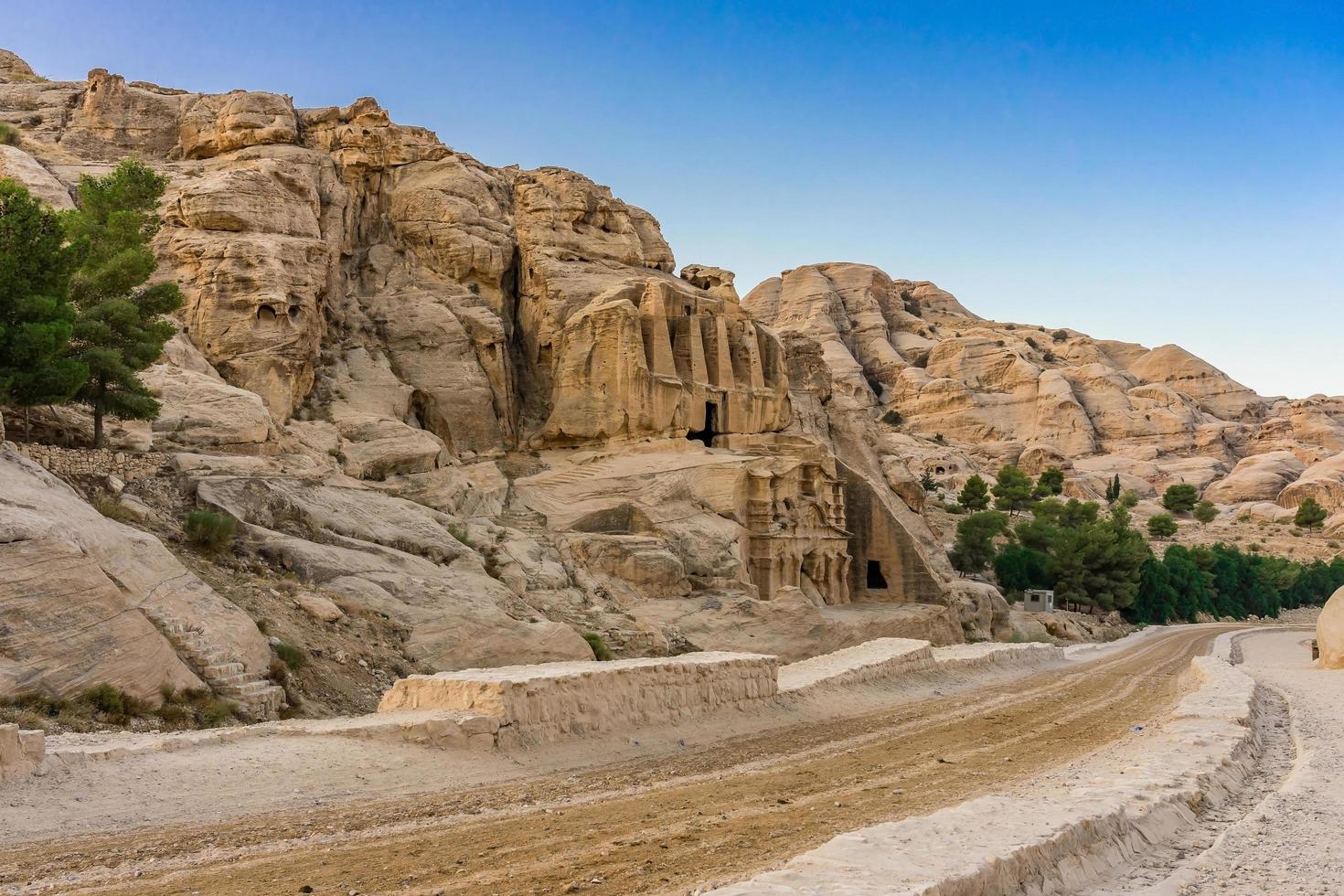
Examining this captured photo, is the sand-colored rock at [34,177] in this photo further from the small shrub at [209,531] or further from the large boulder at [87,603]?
the large boulder at [87,603]

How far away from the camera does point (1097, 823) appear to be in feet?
23.5

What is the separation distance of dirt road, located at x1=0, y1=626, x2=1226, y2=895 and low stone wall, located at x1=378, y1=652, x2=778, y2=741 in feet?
3.20

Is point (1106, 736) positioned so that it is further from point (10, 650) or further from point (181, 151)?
point (181, 151)

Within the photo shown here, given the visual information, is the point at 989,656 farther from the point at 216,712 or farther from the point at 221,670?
the point at 216,712

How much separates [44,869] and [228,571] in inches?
419

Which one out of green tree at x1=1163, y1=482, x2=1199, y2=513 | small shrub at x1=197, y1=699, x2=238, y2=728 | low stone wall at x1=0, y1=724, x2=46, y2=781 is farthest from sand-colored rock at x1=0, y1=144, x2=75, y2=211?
green tree at x1=1163, y1=482, x2=1199, y2=513

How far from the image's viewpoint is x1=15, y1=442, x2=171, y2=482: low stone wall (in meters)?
17.5

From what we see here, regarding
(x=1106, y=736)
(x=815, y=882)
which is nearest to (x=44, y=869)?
(x=815, y=882)

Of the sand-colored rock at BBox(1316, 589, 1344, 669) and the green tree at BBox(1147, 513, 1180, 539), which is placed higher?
the green tree at BBox(1147, 513, 1180, 539)

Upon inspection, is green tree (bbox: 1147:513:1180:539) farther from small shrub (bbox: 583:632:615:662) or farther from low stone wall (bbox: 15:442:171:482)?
low stone wall (bbox: 15:442:171:482)

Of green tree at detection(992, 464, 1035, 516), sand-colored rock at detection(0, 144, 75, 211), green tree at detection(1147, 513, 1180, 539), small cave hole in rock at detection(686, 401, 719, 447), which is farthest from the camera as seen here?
green tree at detection(1147, 513, 1180, 539)

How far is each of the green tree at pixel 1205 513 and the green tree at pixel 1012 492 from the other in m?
22.8

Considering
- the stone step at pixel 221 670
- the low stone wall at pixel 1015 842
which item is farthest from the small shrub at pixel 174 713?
the low stone wall at pixel 1015 842

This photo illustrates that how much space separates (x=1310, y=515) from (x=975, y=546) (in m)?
53.6
